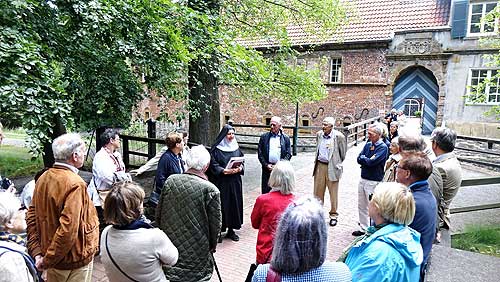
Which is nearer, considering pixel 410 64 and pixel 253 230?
pixel 253 230

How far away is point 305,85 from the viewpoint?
9.60m

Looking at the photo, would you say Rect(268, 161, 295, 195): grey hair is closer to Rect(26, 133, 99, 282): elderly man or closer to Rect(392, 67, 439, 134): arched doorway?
Rect(26, 133, 99, 282): elderly man

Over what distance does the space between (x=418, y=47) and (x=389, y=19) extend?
98.0 inches

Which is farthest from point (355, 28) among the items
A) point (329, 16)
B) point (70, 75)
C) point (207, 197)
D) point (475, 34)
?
point (207, 197)

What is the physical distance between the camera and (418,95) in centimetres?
1878

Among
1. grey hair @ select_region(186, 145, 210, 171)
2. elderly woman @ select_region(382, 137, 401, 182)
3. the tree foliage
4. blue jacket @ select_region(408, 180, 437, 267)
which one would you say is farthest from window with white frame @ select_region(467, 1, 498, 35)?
grey hair @ select_region(186, 145, 210, 171)

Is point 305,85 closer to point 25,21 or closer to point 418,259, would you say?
point 25,21

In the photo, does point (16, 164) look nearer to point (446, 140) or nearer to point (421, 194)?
point (446, 140)

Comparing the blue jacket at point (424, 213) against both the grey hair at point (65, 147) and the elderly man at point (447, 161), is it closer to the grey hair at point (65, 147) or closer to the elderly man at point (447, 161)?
the elderly man at point (447, 161)

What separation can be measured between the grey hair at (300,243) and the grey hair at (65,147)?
77.6 inches

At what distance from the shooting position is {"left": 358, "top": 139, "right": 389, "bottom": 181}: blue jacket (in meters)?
5.34

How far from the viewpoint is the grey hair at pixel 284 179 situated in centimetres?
322

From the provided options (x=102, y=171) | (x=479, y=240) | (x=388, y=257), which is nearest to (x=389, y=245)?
(x=388, y=257)

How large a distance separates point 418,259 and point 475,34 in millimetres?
18612
